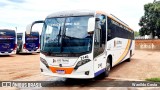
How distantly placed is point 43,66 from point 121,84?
127 inches

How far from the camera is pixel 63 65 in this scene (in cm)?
944

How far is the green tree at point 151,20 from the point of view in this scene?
144 ft

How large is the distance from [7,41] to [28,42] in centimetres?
398

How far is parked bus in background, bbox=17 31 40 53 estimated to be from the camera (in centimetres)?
2922

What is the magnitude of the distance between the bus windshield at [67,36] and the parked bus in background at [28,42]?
64.4 feet

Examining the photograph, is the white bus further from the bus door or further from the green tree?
the green tree

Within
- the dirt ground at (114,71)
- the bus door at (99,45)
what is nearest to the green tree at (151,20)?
the dirt ground at (114,71)

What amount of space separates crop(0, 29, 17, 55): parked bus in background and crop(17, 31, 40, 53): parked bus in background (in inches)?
114

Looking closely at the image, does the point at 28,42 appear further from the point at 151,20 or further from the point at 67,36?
the point at 151,20

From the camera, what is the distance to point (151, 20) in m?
44.9

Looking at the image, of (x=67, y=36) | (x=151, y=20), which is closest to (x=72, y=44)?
(x=67, y=36)

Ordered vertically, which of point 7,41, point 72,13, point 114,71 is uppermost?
point 72,13

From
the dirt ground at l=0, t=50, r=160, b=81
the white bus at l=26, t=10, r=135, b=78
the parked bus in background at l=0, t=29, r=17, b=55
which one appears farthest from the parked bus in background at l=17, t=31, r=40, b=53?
the white bus at l=26, t=10, r=135, b=78

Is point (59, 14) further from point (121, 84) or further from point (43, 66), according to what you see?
point (121, 84)
